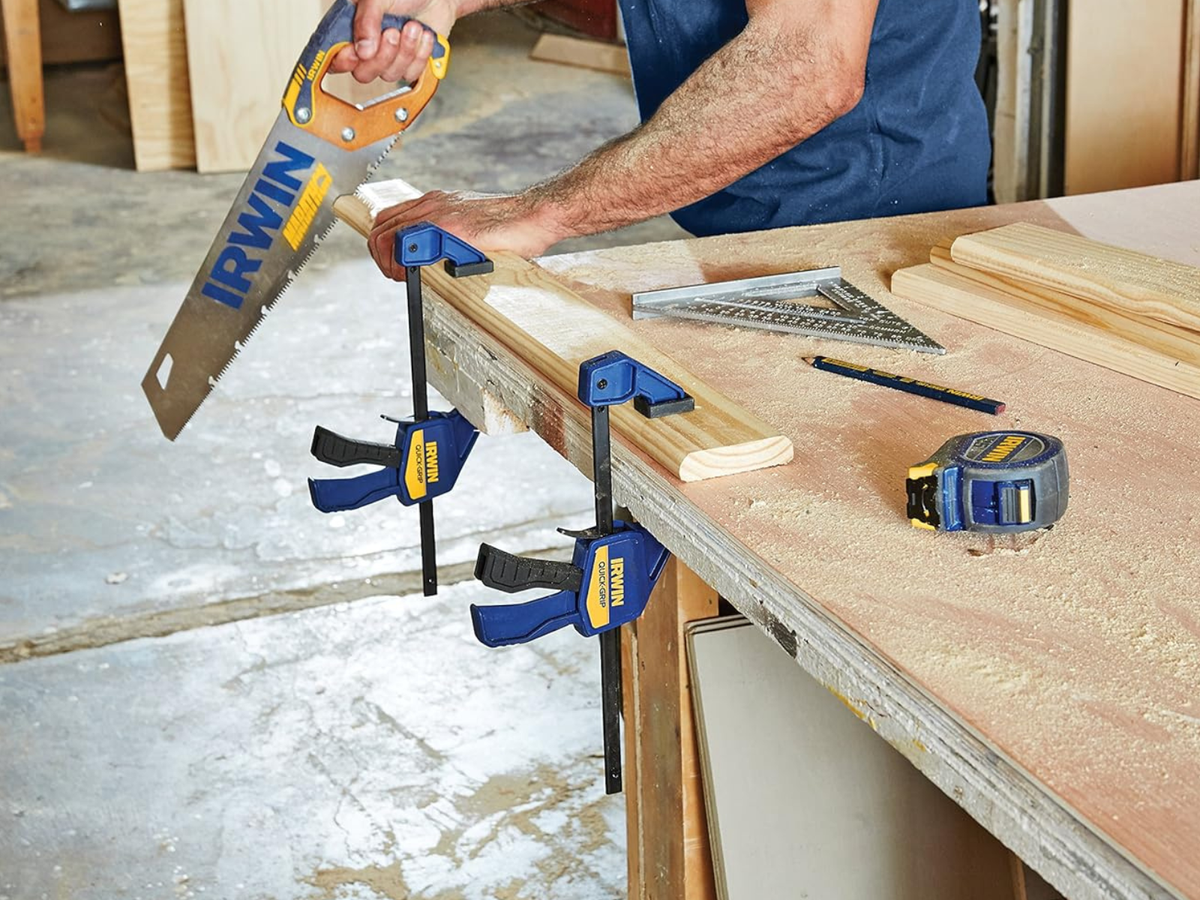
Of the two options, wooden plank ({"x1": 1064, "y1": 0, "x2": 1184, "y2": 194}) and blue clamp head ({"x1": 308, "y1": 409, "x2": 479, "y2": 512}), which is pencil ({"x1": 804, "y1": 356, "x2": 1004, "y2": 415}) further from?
wooden plank ({"x1": 1064, "y1": 0, "x2": 1184, "y2": 194})

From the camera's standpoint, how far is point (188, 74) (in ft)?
22.2

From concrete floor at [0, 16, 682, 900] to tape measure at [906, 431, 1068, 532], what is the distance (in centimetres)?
154

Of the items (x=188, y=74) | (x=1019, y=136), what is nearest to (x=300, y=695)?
(x=1019, y=136)

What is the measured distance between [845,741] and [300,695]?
1734 millimetres

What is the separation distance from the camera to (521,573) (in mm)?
1197

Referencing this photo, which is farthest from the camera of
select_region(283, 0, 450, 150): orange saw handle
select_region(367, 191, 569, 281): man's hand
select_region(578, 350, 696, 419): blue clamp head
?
select_region(283, 0, 450, 150): orange saw handle

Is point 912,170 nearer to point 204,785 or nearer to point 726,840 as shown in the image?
point 726,840

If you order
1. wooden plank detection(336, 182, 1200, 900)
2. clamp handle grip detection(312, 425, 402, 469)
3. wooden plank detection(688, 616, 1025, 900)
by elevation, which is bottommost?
wooden plank detection(688, 616, 1025, 900)

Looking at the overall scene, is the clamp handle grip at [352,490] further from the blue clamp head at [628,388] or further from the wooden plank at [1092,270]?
the wooden plank at [1092,270]

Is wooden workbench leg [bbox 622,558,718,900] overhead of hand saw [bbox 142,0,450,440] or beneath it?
beneath

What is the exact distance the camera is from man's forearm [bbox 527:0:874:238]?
1603 millimetres

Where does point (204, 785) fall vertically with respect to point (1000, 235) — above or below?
below

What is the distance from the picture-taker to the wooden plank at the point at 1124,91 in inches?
169

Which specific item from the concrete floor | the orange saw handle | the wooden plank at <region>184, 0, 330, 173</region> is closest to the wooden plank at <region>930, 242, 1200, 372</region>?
the orange saw handle
